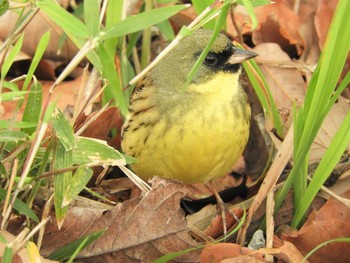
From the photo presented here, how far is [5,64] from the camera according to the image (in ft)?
8.07

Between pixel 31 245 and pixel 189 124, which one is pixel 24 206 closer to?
pixel 31 245

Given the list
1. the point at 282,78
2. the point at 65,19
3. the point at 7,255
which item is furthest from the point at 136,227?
the point at 282,78

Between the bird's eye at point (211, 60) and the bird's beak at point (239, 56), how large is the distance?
51mm

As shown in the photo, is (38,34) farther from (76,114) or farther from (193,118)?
(76,114)

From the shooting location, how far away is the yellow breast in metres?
2.93

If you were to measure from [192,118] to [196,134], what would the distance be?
0.21ft

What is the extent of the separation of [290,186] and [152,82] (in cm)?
73

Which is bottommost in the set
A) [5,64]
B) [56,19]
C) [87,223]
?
[87,223]

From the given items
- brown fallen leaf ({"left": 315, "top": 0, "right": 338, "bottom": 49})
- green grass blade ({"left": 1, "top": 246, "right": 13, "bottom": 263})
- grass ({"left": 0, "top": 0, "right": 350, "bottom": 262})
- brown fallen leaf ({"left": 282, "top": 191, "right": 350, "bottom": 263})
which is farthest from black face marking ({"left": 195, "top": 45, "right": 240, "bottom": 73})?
green grass blade ({"left": 1, "top": 246, "right": 13, "bottom": 263})

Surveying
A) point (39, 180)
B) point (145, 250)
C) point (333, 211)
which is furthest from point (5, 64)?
point (333, 211)

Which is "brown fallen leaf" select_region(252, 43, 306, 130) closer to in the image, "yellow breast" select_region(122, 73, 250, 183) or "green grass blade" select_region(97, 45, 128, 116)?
"yellow breast" select_region(122, 73, 250, 183)

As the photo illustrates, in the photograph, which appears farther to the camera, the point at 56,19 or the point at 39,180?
the point at 39,180

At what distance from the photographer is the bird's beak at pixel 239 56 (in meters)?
2.97

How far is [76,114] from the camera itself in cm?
253
